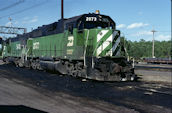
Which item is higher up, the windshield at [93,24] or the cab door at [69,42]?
the windshield at [93,24]

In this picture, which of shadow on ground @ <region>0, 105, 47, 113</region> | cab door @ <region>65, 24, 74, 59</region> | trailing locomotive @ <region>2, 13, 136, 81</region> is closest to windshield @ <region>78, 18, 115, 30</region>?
trailing locomotive @ <region>2, 13, 136, 81</region>

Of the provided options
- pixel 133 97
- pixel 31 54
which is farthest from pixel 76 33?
pixel 31 54

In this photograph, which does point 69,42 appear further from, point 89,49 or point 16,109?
point 16,109

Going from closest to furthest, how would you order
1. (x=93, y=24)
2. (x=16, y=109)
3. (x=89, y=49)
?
(x=16, y=109) → (x=89, y=49) → (x=93, y=24)

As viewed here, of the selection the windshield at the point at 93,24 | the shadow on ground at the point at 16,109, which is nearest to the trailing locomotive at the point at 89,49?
the windshield at the point at 93,24

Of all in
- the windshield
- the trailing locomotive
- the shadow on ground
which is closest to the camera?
the shadow on ground

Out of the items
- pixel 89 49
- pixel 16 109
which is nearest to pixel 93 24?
pixel 89 49

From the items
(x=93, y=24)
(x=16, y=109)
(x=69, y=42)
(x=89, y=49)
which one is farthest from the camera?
(x=69, y=42)

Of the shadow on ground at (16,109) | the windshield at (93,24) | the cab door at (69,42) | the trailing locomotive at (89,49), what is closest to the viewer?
the shadow on ground at (16,109)

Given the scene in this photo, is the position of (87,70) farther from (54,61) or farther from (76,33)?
(54,61)

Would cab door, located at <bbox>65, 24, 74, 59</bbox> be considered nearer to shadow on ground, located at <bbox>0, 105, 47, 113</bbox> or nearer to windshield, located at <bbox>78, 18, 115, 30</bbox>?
windshield, located at <bbox>78, 18, 115, 30</bbox>

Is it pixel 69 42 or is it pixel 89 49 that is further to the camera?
pixel 69 42

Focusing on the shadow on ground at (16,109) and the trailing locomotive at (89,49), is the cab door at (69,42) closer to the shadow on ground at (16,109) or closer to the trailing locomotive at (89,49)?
the trailing locomotive at (89,49)

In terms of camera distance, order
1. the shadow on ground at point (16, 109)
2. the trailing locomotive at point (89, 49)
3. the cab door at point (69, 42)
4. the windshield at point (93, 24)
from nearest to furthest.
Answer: the shadow on ground at point (16, 109) < the trailing locomotive at point (89, 49) < the windshield at point (93, 24) < the cab door at point (69, 42)
